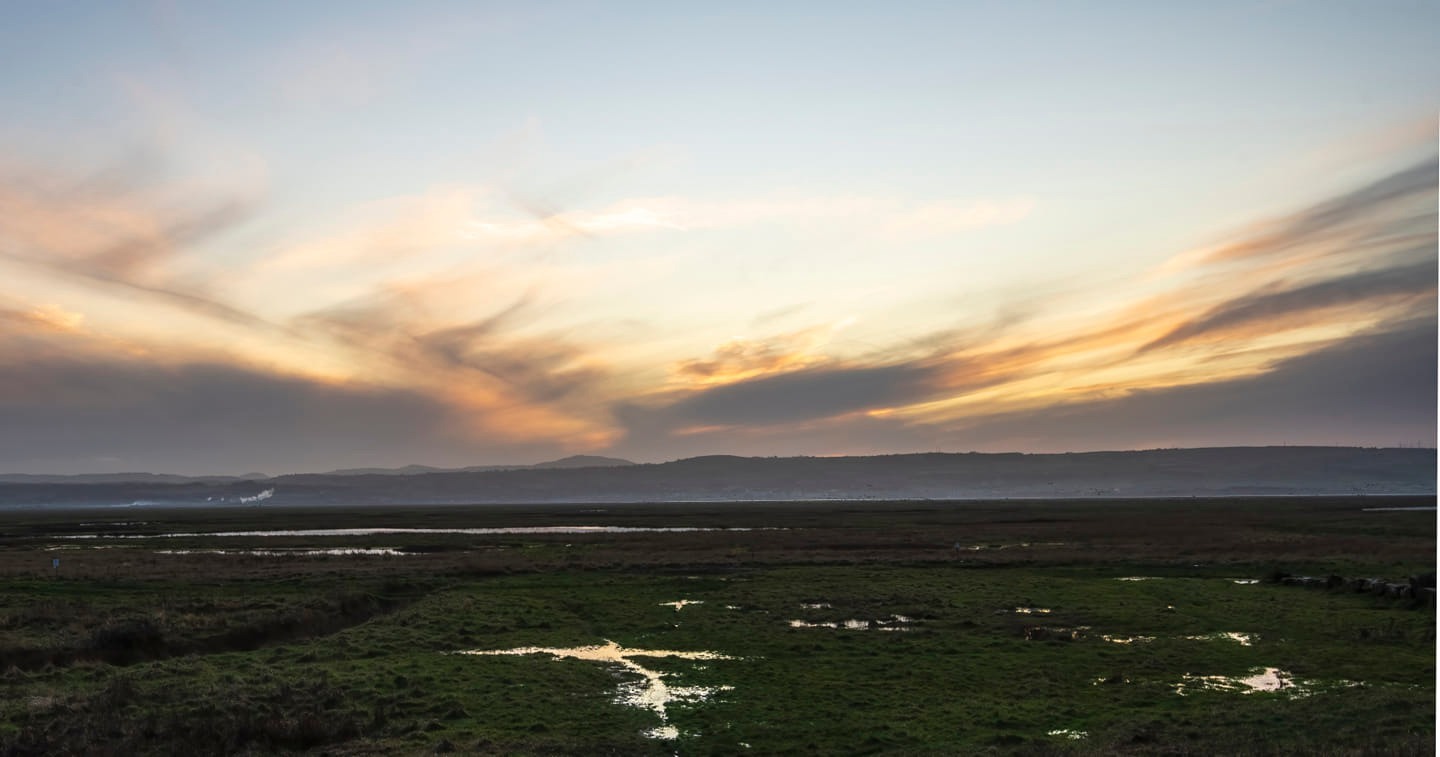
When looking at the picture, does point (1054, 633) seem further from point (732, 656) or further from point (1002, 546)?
point (1002, 546)

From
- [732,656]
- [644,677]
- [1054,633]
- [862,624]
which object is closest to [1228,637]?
[1054,633]

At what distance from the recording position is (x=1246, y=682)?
75.9 ft

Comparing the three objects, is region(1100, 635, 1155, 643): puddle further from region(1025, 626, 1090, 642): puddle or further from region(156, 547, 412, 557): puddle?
region(156, 547, 412, 557): puddle

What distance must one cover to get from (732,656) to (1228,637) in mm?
17295

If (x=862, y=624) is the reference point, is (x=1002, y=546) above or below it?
below

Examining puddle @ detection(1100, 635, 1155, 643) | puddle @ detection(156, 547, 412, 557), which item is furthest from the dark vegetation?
puddle @ detection(156, 547, 412, 557)

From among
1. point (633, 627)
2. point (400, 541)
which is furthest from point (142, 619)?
point (400, 541)

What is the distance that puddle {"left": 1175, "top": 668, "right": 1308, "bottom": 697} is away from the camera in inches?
877

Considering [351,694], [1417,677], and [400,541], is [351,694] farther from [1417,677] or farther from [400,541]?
[400,541]

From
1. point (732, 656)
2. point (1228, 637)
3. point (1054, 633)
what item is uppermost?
point (1228, 637)

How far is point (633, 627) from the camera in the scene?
3347 centimetres

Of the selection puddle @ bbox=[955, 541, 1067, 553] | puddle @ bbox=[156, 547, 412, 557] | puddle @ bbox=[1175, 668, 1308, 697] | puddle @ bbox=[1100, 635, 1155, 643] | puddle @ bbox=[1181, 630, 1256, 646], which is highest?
puddle @ bbox=[1175, 668, 1308, 697]

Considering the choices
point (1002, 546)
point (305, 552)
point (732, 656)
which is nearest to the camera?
point (732, 656)

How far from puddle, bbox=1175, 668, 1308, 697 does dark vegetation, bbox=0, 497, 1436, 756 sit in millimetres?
574
